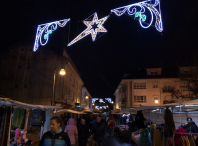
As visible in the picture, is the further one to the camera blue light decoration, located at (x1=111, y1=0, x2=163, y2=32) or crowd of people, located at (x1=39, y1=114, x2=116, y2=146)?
blue light decoration, located at (x1=111, y1=0, x2=163, y2=32)

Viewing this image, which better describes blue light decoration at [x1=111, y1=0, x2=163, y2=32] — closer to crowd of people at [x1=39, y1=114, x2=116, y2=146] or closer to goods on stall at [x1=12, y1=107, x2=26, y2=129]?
crowd of people at [x1=39, y1=114, x2=116, y2=146]

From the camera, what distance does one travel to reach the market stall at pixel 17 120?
6835mm

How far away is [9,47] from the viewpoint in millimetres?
26031

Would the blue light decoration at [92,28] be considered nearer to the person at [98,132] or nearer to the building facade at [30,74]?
the person at [98,132]

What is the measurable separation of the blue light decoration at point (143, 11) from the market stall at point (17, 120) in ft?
25.6

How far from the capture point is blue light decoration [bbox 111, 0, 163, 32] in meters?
10.3

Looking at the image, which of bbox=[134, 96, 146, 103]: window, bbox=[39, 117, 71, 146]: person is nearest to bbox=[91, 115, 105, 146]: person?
bbox=[39, 117, 71, 146]: person

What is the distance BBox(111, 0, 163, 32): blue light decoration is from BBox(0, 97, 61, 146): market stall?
7.81 meters

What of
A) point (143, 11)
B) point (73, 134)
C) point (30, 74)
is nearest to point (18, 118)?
point (73, 134)

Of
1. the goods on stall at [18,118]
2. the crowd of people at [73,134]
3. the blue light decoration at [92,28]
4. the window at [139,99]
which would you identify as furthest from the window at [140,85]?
the goods on stall at [18,118]

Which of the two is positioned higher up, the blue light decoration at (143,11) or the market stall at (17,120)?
the blue light decoration at (143,11)

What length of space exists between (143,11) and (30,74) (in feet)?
62.2

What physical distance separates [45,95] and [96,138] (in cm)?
1769

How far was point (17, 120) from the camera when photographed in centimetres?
868
